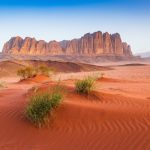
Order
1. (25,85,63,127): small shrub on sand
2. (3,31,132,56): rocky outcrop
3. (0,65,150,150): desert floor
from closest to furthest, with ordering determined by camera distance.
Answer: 1. (0,65,150,150): desert floor
2. (25,85,63,127): small shrub on sand
3. (3,31,132,56): rocky outcrop

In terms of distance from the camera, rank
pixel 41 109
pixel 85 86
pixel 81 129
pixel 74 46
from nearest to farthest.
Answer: pixel 81 129
pixel 41 109
pixel 85 86
pixel 74 46

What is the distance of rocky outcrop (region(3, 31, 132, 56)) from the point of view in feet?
468

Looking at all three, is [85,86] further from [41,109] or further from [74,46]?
[74,46]

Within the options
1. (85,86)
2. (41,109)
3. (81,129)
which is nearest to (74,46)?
(85,86)

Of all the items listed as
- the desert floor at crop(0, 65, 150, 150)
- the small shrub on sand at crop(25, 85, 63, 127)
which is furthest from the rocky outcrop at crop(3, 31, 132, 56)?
the small shrub on sand at crop(25, 85, 63, 127)

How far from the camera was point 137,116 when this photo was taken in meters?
7.84

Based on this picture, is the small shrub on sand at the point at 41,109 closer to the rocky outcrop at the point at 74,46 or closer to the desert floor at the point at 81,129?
the desert floor at the point at 81,129

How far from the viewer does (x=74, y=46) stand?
149375 millimetres

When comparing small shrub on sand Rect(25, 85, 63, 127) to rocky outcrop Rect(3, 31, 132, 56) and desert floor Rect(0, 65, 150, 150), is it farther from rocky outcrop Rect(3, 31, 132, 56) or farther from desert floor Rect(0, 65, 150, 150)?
rocky outcrop Rect(3, 31, 132, 56)

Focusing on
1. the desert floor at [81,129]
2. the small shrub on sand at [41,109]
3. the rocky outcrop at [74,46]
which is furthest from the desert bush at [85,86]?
the rocky outcrop at [74,46]

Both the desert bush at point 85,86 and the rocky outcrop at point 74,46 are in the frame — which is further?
the rocky outcrop at point 74,46

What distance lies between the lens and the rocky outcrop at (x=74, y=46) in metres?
143

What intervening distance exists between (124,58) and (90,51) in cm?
1637

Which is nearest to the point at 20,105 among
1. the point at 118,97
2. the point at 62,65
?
the point at 118,97
